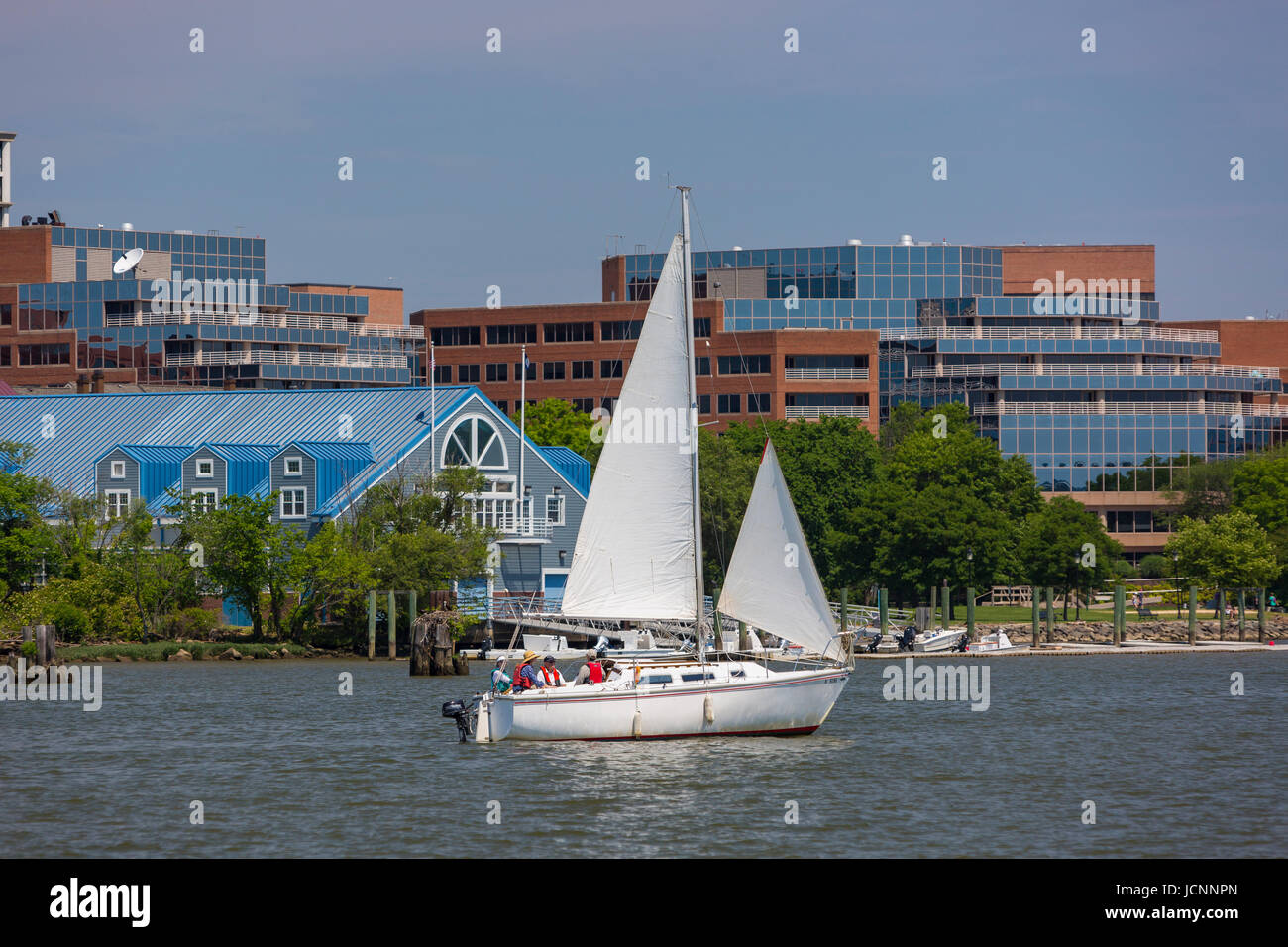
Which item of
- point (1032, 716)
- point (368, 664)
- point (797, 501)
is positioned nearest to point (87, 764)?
point (1032, 716)

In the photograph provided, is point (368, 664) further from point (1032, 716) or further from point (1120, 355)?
point (1120, 355)

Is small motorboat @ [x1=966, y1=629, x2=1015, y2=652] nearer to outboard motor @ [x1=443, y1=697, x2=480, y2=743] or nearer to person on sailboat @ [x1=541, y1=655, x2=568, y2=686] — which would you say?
person on sailboat @ [x1=541, y1=655, x2=568, y2=686]

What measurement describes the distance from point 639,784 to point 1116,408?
124 m

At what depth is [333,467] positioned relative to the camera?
318 feet

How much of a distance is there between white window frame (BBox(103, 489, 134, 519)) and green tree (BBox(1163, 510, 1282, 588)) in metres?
60.9

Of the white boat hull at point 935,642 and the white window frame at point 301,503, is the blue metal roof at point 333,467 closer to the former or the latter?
the white window frame at point 301,503

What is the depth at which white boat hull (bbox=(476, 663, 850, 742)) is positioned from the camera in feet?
154

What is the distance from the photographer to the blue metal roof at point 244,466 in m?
97.9

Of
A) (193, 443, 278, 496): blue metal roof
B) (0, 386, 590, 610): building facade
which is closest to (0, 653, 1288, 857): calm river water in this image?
(0, 386, 590, 610): building facade

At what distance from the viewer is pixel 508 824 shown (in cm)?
3688

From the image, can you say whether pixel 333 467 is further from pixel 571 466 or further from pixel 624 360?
pixel 624 360

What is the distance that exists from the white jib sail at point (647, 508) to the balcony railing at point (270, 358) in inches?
4723

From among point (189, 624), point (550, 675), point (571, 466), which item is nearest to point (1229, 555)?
point (571, 466)
